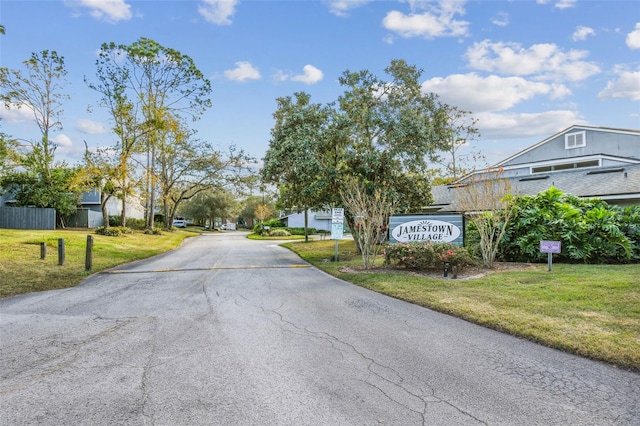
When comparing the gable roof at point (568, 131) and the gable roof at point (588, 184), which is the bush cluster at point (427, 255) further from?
the gable roof at point (568, 131)

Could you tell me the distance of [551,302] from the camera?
6664mm

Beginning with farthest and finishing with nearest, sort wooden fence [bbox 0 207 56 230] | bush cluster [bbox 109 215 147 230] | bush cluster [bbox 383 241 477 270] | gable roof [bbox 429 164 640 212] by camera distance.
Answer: bush cluster [bbox 109 215 147 230] → wooden fence [bbox 0 207 56 230] → gable roof [bbox 429 164 640 212] → bush cluster [bbox 383 241 477 270]

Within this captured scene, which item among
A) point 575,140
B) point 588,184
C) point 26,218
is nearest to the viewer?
point 588,184

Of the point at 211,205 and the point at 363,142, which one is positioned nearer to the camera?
the point at 363,142

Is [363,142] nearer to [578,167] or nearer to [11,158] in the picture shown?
[578,167]

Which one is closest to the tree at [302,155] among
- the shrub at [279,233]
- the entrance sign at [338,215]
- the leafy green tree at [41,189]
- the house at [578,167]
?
the entrance sign at [338,215]

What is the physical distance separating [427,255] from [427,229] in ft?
6.85

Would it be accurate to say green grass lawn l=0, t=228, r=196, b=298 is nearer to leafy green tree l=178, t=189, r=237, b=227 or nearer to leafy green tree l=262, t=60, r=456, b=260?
leafy green tree l=262, t=60, r=456, b=260

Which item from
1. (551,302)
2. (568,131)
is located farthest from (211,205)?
(551,302)

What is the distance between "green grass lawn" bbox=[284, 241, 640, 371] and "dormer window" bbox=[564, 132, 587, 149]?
1813cm

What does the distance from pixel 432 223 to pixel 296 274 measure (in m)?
4.89

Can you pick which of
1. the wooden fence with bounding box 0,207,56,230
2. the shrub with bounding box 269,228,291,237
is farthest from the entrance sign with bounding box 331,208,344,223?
the shrub with bounding box 269,228,291,237

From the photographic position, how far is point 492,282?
884 cm

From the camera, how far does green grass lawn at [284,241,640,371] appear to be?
190 inches
